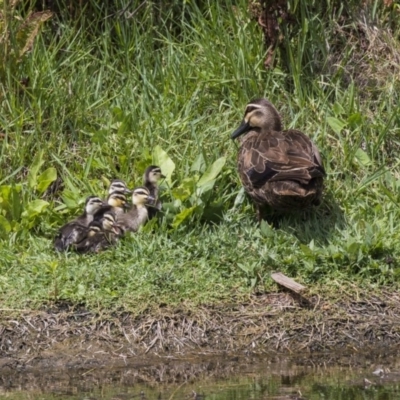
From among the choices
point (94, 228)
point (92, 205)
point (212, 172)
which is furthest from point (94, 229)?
point (212, 172)

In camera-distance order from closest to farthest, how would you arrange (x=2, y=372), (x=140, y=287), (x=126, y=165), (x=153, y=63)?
(x=2, y=372) → (x=140, y=287) → (x=126, y=165) → (x=153, y=63)

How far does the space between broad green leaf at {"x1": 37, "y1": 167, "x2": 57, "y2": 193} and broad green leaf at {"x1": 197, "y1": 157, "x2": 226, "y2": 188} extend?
3.94 ft

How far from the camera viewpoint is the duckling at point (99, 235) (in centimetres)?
901

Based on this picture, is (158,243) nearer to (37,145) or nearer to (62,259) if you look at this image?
(62,259)

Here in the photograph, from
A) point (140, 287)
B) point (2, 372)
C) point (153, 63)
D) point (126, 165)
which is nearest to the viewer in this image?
point (2, 372)

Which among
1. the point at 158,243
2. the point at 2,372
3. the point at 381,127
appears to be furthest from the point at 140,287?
the point at 381,127

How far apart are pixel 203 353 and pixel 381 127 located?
9.69ft

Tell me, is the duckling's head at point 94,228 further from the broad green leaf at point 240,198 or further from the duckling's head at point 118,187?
the broad green leaf at point 240,198

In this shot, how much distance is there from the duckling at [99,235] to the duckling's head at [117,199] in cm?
25

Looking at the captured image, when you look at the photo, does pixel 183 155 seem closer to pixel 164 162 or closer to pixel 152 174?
pixel 164 162

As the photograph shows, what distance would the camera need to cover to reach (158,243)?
9008 mm

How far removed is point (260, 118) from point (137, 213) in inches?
53.3

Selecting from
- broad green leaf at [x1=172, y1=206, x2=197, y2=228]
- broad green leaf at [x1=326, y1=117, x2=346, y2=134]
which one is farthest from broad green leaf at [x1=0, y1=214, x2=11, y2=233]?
broad green leaf at [x1=326, y1=117, x2=346, y2=134]

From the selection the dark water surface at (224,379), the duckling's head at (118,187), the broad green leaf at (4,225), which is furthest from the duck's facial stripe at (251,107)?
the dark water surface at (224,379)
